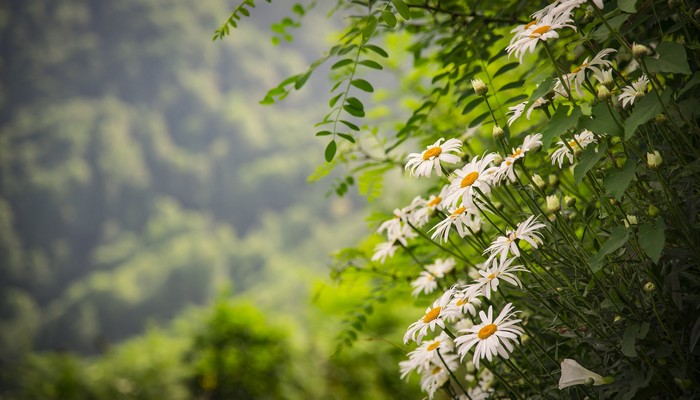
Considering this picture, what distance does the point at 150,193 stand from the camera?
32688mm

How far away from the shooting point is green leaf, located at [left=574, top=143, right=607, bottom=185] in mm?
662

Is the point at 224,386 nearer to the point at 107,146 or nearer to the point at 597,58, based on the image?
the point at 597,58

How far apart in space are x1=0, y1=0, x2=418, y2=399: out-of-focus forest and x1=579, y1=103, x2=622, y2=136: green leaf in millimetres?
16767

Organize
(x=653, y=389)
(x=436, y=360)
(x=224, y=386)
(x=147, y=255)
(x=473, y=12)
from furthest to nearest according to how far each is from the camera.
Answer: (x=147, y=255), (x=224, y=386), (x=473, y=12), (x=436, y=360), (x=653, y=389)

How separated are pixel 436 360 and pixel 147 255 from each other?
30.0 meters

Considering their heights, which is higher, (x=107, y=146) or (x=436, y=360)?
(x=107, y=146)

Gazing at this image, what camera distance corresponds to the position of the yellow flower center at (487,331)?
0.77 m

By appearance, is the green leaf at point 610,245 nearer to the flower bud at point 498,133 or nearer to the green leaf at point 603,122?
the green leaf at point 603,122

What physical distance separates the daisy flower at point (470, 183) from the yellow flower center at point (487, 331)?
0.66 feet

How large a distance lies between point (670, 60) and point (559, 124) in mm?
157

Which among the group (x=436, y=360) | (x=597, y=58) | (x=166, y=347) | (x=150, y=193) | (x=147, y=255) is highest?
(x=150, y=193)

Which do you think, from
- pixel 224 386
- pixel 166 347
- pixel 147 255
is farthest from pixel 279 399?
pixel 147 255

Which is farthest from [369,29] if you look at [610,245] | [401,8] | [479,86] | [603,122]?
[610,245]

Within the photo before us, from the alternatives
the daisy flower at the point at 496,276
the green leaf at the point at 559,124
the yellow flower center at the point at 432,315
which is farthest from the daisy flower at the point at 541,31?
the yellow flower center at the point at 432,315
